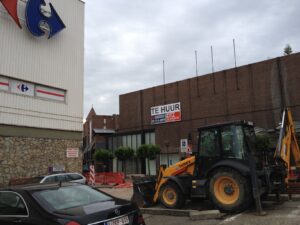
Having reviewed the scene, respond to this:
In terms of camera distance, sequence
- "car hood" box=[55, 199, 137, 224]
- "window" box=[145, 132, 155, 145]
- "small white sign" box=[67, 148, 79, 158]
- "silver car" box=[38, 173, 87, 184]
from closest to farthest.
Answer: "car hood" box=[55, 199, 137, 224], "silver car" box=[38, 173, 87, 184], "small white sign" box=[67, 148, 79, 158], "window" box=[145, 132, 155, 145]

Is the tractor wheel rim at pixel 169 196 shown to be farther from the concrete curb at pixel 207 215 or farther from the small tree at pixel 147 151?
the small tree at pixel 147 151

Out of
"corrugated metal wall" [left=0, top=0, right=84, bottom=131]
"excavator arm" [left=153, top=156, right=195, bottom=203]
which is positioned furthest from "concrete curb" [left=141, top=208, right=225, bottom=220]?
"corrugated metal wall" [left=0, top=0, right=84, bottom=131]

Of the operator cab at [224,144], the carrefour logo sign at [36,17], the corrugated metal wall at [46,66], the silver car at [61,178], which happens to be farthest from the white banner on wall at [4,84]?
the operator cab at [224,144]

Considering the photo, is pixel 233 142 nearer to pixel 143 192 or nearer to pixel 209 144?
pixel 209 144

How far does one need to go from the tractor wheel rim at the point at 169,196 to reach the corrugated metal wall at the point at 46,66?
11.7 m

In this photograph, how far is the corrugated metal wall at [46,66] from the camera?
20531 mm

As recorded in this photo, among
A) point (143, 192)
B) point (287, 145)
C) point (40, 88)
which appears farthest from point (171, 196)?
point (40, 88)

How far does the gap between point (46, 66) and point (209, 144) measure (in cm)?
1456

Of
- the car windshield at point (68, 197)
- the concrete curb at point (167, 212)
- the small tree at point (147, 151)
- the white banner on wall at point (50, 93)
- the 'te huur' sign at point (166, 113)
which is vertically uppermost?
the 'te huur' sign at point (166, 113)

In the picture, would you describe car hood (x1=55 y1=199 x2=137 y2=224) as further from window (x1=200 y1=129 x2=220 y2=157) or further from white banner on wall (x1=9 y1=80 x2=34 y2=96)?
white banner on wall (x1=9 y1=80 x2=34 y2=96)

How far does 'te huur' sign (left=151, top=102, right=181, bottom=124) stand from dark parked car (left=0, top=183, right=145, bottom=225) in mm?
36766

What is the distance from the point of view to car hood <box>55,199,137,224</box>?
17.7 ft

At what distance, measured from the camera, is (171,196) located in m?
12.1

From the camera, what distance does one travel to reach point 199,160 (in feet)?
38.0
